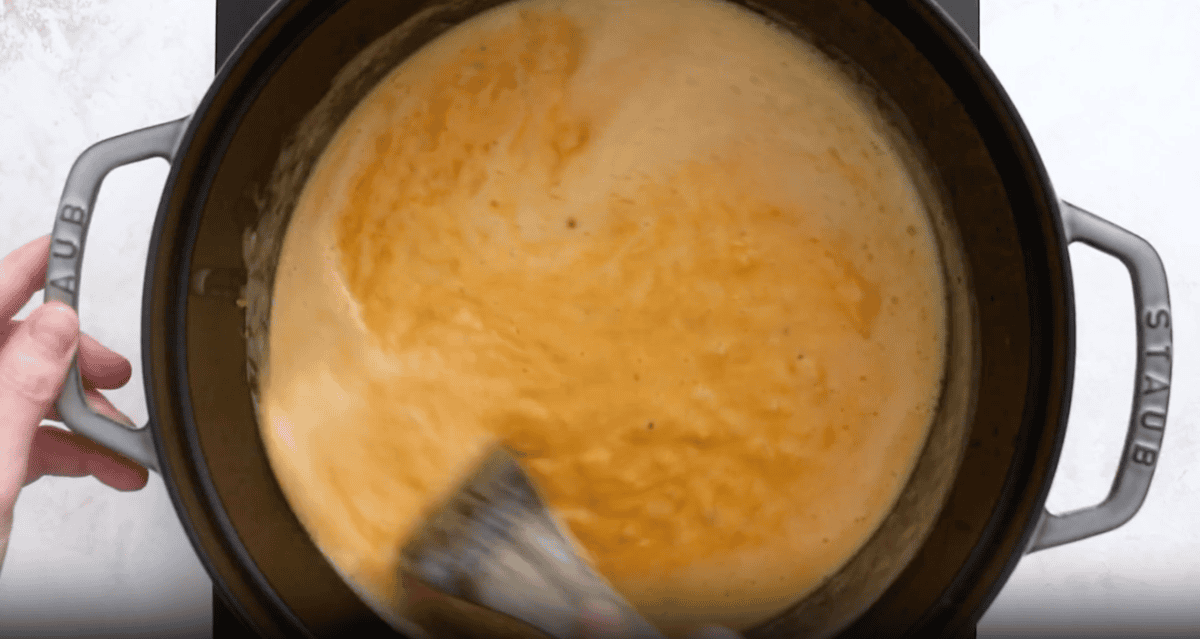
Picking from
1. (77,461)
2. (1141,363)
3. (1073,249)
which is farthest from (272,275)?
(1073,249)

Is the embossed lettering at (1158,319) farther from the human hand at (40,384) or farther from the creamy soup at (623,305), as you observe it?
the human hand at (40,384)

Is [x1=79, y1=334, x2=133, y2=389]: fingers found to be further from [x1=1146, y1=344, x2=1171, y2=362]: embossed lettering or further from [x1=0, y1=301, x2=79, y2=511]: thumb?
[x1=1146, y1=344, x2=1171, y2=362]: embossed lettering

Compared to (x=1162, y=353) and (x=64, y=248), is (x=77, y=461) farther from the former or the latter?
(x=1162, y=353)

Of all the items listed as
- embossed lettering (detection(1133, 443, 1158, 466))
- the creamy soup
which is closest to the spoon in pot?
the creamy soup

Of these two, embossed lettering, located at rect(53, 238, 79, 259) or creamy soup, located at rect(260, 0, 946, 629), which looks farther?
creamy soup, located at rect(260, 0, 946, 629)

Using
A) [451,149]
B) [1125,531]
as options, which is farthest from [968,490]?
[451,149]

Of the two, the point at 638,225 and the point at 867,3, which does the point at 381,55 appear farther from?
the point at 867,3
